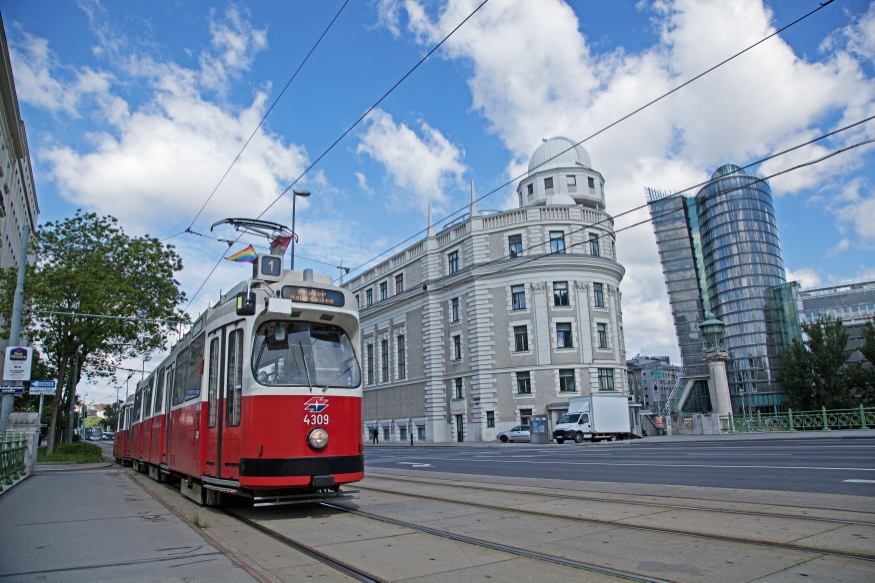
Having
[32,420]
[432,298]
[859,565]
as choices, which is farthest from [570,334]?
[859,565]

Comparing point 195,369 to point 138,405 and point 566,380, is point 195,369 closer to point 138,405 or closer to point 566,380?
point 138,405

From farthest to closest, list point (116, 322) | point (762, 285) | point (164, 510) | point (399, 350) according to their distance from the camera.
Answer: point (762, 285)
point (399, 350)
point (116, 322)
point (164, 510)

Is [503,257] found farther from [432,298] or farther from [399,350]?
[399,350]

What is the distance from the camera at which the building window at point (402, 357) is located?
5575 cm

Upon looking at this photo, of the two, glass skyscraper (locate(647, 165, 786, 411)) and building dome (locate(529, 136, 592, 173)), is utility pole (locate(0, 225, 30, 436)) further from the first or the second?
glass skyscraper (locate(647, 165, 786, 411))

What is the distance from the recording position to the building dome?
52.5 meters

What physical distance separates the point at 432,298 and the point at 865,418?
30.5 meters

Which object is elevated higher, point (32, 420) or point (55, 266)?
point (55, 266)

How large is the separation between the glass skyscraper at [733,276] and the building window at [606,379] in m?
69.3

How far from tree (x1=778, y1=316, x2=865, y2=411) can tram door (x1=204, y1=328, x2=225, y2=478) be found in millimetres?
59791

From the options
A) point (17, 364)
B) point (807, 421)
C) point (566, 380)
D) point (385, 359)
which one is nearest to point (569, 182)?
point (566, 380)

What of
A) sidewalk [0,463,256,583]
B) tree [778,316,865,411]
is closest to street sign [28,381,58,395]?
sidewalk [0,463,256,583]

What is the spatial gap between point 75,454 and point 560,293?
31.5 meters

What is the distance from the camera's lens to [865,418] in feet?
107
